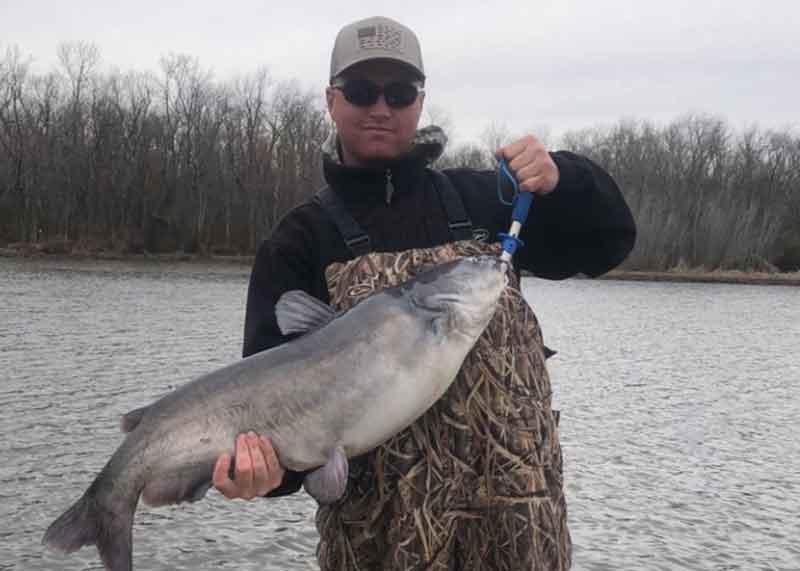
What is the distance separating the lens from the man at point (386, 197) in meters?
3.21

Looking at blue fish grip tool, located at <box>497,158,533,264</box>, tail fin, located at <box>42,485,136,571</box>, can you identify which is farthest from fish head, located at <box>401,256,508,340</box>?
tail fin, located at <box>42,485,136,571</box>

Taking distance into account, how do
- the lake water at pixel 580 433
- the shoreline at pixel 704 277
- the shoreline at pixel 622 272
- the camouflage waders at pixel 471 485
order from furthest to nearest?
the shoreline at pixel 704 277 → the shoreline at pixel 622 272 → the lake water at pixel 580 433 → the camouflage waders at pixel 471 485

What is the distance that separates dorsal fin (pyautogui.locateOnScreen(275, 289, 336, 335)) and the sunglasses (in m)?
0.88

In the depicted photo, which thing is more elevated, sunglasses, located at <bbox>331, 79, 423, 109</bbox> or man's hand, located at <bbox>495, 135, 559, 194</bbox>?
sunglasses, located at <bbox>331, 79, 423, 109</bbox>

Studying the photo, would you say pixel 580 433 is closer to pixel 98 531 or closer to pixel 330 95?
pixel 330 95

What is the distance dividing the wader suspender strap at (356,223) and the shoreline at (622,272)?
50465 mm

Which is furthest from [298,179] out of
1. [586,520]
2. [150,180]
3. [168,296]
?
[586,520]

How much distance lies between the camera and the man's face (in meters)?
3.28

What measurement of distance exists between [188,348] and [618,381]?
10392 millimetres

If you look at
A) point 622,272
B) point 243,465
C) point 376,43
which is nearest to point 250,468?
point 243,465

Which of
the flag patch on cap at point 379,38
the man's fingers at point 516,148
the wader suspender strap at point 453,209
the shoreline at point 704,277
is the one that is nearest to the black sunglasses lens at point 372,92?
the flag patch on cap at point 379,38

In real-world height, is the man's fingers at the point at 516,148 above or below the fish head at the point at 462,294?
above

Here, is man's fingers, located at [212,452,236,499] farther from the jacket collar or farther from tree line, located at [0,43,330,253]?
tree line, located at [0,43,330,253]

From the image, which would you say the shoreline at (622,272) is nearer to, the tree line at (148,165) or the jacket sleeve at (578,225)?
the tree line at (148,165)
